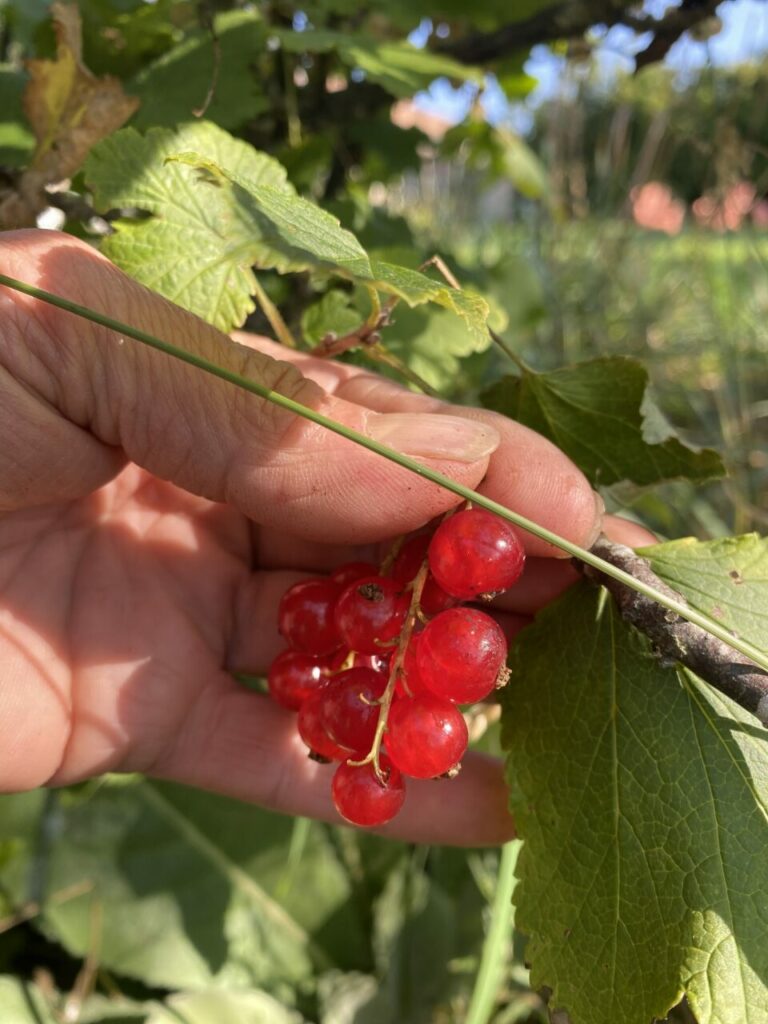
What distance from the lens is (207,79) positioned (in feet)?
4.80

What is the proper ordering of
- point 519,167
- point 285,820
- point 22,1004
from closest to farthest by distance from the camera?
point 22,1004 → point 285,820 → point 519,167

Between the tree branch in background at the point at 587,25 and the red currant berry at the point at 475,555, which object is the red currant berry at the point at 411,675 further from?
the tree branch in background at the point at 587,25

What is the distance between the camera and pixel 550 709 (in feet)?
3.69

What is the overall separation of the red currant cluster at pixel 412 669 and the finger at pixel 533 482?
112 millimetres

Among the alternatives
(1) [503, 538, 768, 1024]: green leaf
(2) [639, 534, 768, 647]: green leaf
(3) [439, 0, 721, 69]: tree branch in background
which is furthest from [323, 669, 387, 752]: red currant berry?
(3) [439, 0, 721, 69]: tree branch in background

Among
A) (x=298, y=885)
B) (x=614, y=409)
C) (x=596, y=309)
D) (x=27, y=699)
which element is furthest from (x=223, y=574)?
(x=596, y=309)

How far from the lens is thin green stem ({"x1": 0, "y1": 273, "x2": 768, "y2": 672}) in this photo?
33.5 inches

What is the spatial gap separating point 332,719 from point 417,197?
3720 mm

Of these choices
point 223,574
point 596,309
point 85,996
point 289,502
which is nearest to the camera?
point 289,502

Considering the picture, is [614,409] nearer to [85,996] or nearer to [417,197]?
[85,996]

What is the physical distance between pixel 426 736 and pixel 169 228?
27.7 inches

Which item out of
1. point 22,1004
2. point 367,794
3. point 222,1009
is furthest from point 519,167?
point 22,1004

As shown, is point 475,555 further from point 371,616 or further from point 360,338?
point 360,338

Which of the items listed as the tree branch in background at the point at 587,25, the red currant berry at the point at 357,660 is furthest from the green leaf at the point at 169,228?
the tree branch in background at the point at 587,25
